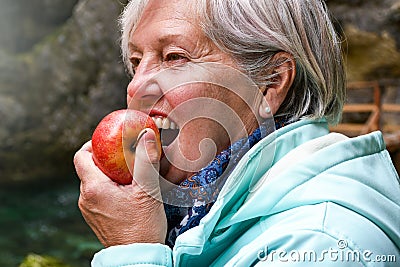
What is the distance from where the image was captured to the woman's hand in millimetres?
1389

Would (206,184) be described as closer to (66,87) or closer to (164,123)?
(164,123)

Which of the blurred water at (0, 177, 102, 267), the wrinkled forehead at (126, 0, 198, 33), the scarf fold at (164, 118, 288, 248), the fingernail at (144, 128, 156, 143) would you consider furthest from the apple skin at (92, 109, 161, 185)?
the blurred water at (0, 177, 102, 267)

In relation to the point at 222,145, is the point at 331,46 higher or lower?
higher

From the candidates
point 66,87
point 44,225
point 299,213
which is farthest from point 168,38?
point 66,87

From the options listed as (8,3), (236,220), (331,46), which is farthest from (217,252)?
(8,3)

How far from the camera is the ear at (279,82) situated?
1.50m

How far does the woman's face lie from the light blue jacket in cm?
14

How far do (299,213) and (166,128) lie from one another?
0.44 metres

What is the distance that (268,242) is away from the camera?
1218 mm

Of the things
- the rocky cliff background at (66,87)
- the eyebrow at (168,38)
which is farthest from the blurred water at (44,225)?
the eyebrow at (168,38)

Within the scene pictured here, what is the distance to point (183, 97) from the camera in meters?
1.48

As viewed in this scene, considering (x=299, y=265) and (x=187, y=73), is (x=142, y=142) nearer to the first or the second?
(x=187, y=73)

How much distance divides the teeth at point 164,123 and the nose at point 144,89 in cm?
4

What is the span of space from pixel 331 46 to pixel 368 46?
7257 millimetres
